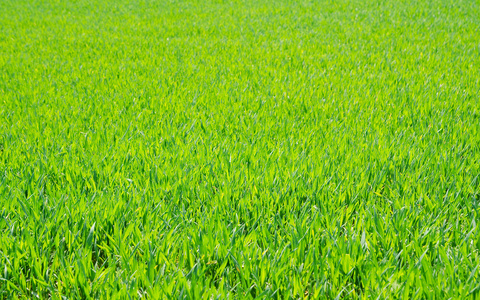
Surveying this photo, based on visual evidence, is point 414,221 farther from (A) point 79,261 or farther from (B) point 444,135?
(A) point 79,261

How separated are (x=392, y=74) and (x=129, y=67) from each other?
2950 millimetres

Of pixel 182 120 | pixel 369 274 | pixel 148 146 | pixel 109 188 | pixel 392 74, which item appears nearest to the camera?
pixel 369 274

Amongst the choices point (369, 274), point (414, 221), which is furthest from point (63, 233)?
point (414, 221)

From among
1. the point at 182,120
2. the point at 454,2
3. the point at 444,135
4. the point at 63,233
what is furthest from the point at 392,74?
the point at 454,2

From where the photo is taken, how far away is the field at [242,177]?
1350mm

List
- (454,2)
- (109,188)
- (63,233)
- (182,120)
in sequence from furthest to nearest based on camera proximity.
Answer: (454,2), (182,120), (109,188), (63,233)

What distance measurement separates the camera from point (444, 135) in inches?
99.5

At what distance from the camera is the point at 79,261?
4.41 feet

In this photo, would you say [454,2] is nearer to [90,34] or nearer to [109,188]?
[90,34]

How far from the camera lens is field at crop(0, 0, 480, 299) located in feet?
4.43

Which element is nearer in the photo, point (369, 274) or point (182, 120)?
point (369, 274)

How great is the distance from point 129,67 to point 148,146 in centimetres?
263

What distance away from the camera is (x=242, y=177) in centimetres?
196

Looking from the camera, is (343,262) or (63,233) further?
(63,233)
